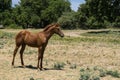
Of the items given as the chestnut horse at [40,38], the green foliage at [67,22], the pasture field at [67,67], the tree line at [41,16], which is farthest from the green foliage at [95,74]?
the green foliage at [67,22]

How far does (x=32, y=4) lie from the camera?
97.6 meters

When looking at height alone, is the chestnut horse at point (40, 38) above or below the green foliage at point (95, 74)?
above

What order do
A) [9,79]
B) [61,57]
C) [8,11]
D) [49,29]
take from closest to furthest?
1. [9,79]
2. [49,29]
3. [61,57]
4. [8,11]

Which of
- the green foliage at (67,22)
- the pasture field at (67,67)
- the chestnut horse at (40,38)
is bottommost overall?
the green foliage at (67,22)

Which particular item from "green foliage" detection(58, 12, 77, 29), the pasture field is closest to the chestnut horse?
the pasture field

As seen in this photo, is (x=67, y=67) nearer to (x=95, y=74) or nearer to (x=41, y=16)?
(x=95, y=74)

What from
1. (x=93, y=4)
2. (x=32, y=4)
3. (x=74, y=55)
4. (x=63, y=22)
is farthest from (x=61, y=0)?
(x=74, y=55)

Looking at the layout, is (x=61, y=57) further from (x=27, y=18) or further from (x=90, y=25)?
(x=27, y=18)

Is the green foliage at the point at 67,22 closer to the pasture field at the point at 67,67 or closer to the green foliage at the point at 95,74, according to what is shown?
the pasture field at the point at 67,67

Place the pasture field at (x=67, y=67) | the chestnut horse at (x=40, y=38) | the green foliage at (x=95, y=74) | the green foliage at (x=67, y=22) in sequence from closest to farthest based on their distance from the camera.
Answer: the green foliage at (x=95, y=74), the pasture field at (x=67, y=67), the chestnut horse at (x=40, y=38), the green foliage at (x=67, y=22)

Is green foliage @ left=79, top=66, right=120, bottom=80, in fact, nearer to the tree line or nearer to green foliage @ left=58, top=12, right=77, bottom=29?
the tree line

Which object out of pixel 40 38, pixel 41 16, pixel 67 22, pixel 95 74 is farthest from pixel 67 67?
pixel 41 16

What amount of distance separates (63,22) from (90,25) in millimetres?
5629

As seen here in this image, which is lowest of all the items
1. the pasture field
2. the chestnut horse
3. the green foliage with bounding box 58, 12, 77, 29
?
the green foliage with bounding box 58, 12, 77, 29
